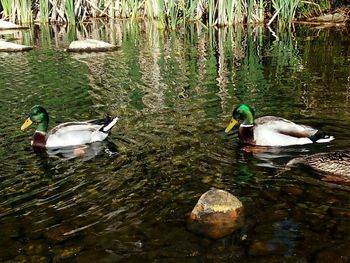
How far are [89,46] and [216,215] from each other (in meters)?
15.7

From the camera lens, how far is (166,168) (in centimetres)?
827

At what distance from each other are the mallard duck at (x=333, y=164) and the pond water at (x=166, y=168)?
0.14 m

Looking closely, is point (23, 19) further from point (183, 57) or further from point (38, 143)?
point (38, 143)

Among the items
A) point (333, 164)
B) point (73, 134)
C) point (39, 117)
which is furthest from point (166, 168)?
point (39, 117)

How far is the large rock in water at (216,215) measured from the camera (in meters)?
6.26

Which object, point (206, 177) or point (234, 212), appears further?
point (206, 177)

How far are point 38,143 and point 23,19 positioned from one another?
2136cm

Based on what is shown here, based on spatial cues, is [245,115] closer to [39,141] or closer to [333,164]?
[333,164]

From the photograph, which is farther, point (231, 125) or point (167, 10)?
point (167, 10)

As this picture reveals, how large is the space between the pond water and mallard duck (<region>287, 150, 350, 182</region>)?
0.14 meters

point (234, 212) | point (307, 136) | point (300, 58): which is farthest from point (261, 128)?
point (300, 58)

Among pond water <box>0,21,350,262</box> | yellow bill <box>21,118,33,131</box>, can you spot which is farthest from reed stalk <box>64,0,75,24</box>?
yellow bill <box>21,118,33,131</box>

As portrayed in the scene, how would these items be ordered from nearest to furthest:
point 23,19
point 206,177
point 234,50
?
point 206,177
point 234,50
point 23,19

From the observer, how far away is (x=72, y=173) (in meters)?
8.25
